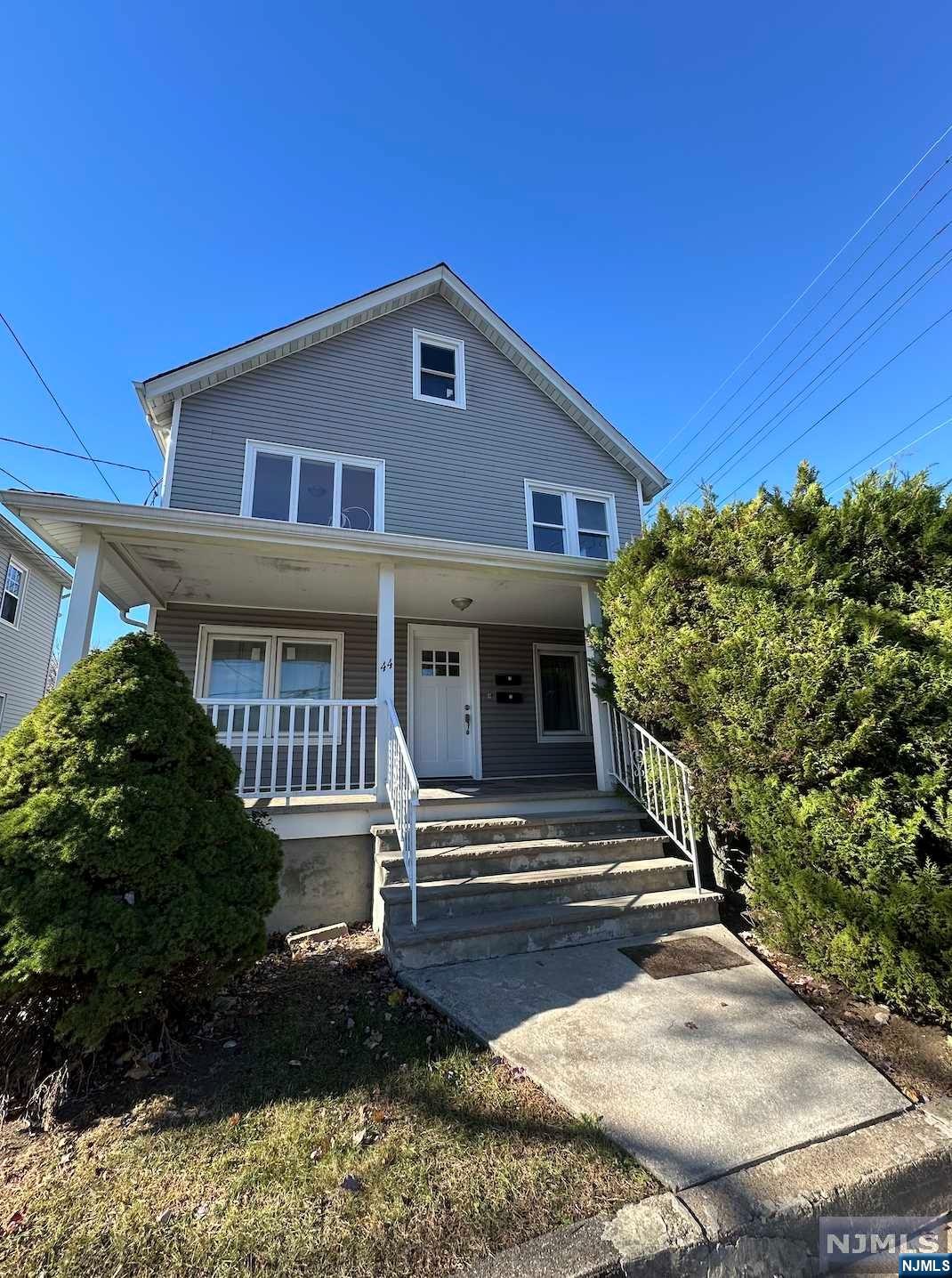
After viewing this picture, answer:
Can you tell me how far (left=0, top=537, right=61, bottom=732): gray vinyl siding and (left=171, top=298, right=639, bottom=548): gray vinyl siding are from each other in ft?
21.9

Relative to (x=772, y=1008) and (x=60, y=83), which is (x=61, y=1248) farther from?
(x=60, y=83)

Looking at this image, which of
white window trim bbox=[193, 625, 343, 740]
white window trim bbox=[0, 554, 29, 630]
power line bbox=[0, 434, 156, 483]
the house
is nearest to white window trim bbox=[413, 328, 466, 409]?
the house

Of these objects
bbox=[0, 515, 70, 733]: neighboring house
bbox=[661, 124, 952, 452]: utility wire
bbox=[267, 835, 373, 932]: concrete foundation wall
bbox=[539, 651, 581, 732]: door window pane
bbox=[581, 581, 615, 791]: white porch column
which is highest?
bbox=[661, 124, 952, 452]: utility wire

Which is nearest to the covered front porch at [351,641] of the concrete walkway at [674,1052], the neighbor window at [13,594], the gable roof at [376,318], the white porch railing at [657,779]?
the white porch railing at [657,779]

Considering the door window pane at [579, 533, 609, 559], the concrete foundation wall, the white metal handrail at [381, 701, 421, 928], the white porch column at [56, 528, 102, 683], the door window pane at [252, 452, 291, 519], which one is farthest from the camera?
the door window pane at [579, 533, 609, 559]

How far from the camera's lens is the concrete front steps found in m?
3.85

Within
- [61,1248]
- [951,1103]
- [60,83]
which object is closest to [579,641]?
[951,1103]

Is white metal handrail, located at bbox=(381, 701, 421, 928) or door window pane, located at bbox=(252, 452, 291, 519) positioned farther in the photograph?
door window pane, located at bbox=(252, 452, 291, 519)

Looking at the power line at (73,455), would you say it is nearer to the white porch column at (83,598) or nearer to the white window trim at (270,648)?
the white window trim at (270,648)

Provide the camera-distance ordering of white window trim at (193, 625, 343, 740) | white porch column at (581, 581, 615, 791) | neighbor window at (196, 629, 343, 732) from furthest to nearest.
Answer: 1. neighbor window at (196, 629, 343, 732)
2. white window trim at (193, 625, 343, 740)
3. white porch column at (581, 581, 615, 791)

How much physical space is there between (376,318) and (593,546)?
5.48m

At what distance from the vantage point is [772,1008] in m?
3.18

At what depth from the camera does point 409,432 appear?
8969 mm

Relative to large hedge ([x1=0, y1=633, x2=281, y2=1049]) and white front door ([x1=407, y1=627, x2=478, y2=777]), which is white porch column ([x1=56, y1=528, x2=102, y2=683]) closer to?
large hedge ([x1=0, y1=633, x2=281, y2=1049])
